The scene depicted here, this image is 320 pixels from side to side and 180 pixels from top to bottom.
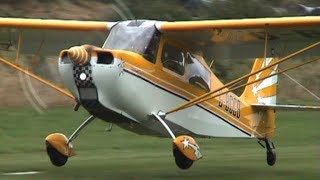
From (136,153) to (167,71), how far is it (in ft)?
20.9

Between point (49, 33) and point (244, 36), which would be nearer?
point (244, 36)

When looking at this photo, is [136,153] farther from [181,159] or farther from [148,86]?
[181,159]

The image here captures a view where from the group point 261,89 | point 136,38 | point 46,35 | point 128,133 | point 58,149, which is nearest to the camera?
point 136,38

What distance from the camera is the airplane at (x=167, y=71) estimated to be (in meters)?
13.5

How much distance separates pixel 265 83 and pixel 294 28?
4807 millimetres

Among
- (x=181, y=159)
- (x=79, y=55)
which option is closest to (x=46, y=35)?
(x=181, y=159)

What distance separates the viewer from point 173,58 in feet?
51.4

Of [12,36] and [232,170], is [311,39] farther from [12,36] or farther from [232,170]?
[12,36]

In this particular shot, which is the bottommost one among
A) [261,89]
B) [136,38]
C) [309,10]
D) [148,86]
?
[309,10]

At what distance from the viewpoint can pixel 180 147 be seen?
14242mm

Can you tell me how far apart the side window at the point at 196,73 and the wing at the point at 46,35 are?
5.59ft

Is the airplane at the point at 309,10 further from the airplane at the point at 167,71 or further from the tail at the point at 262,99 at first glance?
the airplane at the point at 167,71

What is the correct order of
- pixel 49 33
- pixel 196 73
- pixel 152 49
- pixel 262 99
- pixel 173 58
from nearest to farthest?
pixel 152 49
pixel 173 58
pixel 196 73
pixel 49 33
pixel 262 99

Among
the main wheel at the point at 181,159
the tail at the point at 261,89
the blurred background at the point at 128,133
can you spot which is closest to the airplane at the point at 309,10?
the blurred background at the point at 128,133
